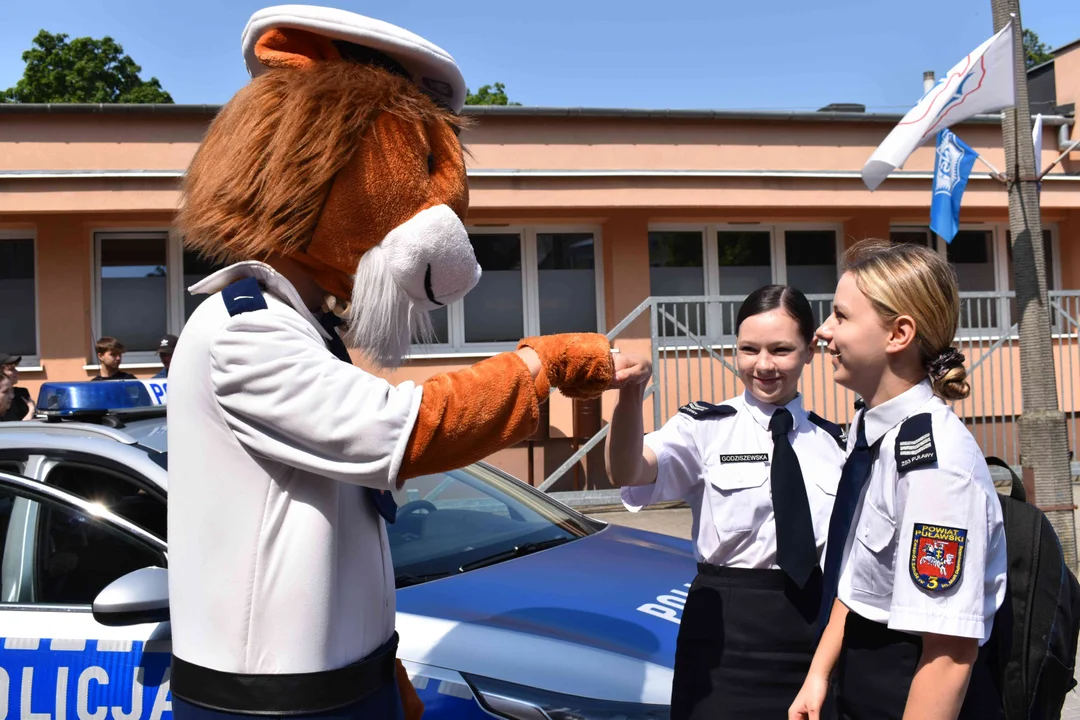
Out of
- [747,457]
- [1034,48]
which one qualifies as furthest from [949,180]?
[1034,48]

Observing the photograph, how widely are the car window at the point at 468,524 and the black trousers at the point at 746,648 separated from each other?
91 centimetres

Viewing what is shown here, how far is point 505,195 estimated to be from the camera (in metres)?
9.77

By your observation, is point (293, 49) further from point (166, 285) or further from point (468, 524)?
point (166, 285)

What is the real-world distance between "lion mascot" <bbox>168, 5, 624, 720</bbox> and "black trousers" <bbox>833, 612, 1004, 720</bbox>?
690 millimetres

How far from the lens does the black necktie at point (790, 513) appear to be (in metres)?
2.19

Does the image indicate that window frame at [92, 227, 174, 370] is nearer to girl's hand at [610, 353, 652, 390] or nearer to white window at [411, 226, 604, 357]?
white window at [411, 226, 604, 357]

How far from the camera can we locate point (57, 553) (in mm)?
2705

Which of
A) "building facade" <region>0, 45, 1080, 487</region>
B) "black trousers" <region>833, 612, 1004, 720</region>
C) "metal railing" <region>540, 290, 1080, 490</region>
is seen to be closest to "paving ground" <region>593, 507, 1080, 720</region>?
"metal railing" <region>540, 290, 1080, 490</region>

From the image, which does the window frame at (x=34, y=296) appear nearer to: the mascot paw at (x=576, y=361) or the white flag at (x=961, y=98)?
the white flag at (x=961, y=98)

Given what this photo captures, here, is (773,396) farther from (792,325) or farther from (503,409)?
(503,409)

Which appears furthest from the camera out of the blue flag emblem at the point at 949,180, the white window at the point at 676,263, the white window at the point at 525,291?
the white window at the point at 676,263

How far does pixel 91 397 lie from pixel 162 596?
103 cm

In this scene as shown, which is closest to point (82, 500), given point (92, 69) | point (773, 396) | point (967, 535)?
point (773, 396)

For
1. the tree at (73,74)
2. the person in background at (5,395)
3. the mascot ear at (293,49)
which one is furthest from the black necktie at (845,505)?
the tree at (73,74)
